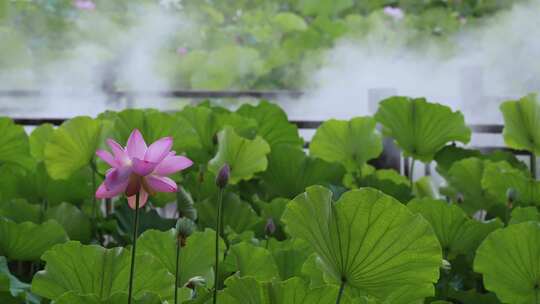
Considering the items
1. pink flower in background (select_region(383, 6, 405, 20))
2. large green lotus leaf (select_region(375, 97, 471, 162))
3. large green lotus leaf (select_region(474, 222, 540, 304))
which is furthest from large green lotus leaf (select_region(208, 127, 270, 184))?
pink flower in background (select_region(383, 6, 405, 20))

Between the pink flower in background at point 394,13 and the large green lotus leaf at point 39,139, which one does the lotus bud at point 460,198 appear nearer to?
the large green lotus leaf at point 39,139

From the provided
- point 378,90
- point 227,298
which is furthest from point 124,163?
point 378,90

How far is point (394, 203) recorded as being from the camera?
20.3 inches

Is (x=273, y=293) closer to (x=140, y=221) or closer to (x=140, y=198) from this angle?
(x=140, y=198)

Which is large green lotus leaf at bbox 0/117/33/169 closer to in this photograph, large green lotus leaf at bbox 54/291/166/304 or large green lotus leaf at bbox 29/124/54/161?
large green lotus leaf at bbox 29/124/54/161

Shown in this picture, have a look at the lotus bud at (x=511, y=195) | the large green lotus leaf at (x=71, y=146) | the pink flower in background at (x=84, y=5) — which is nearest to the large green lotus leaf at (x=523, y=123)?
the lotus bud at (x=511, y=195)

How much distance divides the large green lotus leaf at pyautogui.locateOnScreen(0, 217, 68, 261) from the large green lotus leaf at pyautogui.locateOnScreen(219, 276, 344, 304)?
27 cm

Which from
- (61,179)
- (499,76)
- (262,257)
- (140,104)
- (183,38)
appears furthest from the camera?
(183,38)

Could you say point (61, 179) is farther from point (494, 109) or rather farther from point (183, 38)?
point (183, 38)

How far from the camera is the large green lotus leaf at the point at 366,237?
51cm

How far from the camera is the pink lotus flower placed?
465mm

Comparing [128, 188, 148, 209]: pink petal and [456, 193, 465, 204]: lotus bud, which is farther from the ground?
[128, 188, 148, 209]: pink petal

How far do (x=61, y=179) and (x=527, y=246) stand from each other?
1.54ft

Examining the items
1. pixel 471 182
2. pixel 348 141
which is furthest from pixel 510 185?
pixel 348 141
